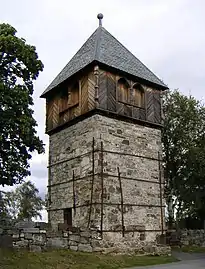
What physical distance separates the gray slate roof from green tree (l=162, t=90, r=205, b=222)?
6.56 meters

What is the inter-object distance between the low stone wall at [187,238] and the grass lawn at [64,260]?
5.92 m

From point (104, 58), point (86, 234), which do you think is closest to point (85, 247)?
point (86, 234)

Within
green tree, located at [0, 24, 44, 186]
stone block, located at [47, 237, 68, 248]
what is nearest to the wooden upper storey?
green tree, located at [0, 24, 44, 186]

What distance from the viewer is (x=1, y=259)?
12.5 meters

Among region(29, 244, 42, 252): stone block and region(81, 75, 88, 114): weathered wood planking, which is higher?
region(81, 75, 88, 114): weathered wood planking

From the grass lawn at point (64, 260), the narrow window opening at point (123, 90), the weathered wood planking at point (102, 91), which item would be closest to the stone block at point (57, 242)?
the grass lawn at point (64, 260)

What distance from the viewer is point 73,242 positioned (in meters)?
16.1

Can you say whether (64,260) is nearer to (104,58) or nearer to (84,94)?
(84,94)

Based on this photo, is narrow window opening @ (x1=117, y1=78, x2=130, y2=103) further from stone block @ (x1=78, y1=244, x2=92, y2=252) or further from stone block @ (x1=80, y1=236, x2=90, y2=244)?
stone block @ (x1=78, y1=244, x2=92, y2=252)

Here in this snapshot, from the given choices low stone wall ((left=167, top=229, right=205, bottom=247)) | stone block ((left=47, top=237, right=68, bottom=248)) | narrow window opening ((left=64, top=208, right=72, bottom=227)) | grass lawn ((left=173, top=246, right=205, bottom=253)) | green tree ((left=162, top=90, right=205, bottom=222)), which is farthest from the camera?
green tree ((left=162, top=90, right=205, bottom=222))

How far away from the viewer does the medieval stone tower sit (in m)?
17.7

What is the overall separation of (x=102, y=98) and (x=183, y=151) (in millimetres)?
10941

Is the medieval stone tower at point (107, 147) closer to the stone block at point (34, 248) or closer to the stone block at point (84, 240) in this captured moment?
the stone block at point (84, 240)

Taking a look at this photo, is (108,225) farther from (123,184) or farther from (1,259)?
(1,259)
